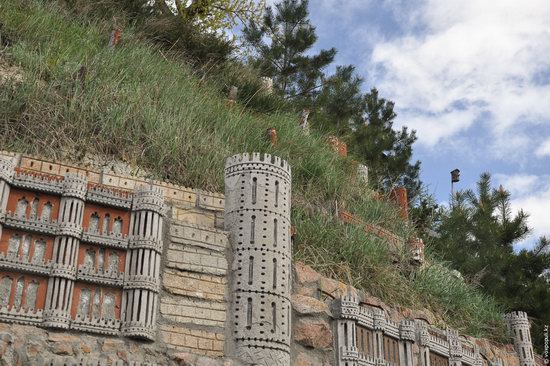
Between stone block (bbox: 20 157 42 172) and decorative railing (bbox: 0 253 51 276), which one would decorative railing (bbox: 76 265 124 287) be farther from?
stone block (bbox: 20 157 42 172)

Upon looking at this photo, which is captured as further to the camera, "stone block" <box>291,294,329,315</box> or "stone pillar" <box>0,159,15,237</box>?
"stone block" <box>291,294,329,315</box>

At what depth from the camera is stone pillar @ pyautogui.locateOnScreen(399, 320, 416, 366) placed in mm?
9352

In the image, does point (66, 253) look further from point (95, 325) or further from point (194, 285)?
point (194, 285)

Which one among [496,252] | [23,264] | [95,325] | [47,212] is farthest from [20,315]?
[496,252]

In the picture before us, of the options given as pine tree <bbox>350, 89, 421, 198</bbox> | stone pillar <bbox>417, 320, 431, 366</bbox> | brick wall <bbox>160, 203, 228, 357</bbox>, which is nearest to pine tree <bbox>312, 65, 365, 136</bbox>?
pine tree <bbox>350, 89, 421, 198</bbox>

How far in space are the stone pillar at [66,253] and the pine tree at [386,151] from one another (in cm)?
956

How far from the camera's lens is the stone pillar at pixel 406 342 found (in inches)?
368

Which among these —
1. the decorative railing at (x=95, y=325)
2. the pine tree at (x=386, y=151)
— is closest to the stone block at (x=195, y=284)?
the decorative railing at (x=95, y=325)

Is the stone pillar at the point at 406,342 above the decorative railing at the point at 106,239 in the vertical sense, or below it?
below

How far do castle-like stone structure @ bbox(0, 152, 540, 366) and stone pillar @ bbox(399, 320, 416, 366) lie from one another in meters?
0.35

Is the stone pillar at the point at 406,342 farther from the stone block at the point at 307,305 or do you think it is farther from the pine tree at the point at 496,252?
the pine tree at the point at 496,252

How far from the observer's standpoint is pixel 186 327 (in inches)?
289

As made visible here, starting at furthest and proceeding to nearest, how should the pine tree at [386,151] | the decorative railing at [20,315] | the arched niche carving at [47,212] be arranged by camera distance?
1. the pine tree at [386,151]
2. the arched niche carving at [47,212]
3. the decorative railing at [20,315]

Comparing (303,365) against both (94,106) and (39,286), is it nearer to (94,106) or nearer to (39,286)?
(39,286)
